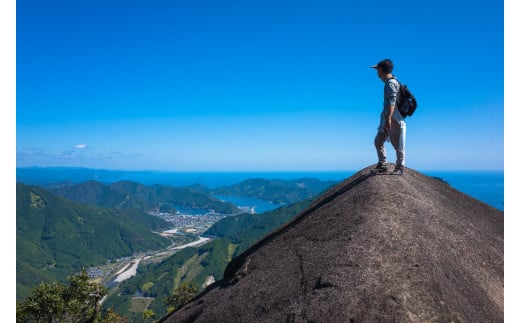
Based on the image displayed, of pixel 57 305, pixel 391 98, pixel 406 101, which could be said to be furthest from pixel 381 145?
pixel 57 305

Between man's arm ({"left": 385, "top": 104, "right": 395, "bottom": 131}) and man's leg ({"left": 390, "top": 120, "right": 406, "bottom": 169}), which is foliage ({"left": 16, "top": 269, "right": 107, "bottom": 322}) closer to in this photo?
man's leg ({"left": 390, "top": 120, "right": 406, "bottom": 169})

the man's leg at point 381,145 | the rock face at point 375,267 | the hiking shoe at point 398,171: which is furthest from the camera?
the hiking shoe at point 398,171

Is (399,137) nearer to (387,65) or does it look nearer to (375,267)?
(387,65)

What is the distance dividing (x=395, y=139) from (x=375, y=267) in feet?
20.0

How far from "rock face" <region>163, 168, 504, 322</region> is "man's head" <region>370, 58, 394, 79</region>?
13.3ft

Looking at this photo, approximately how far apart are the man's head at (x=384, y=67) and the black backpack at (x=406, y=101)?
2.19 feet

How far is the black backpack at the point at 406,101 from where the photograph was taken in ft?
39.5

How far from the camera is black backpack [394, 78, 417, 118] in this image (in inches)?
475

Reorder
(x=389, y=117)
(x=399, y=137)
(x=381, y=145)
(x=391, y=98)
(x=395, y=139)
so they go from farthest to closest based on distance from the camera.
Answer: (x=381, y=145) < (x=395, y=139) < (x=399, y=137) < (x=389, y=117) < (x=391, y=98)

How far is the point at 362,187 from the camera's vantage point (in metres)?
13.1

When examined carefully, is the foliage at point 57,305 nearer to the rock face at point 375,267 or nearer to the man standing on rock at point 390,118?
the rock face at point 375,267

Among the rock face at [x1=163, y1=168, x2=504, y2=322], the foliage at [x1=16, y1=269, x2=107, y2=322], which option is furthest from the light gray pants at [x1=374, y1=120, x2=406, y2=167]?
the foliage at [x1=16, y1=269, x2=107, y2=322]

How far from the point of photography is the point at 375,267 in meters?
8.49

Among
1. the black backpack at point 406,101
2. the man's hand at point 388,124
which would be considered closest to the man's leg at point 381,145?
the man's hand at point 388,124
